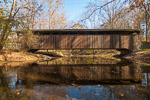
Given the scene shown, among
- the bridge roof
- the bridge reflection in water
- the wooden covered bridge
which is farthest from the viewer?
the wooden covered bridge

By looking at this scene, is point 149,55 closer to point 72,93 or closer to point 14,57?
point 72,93

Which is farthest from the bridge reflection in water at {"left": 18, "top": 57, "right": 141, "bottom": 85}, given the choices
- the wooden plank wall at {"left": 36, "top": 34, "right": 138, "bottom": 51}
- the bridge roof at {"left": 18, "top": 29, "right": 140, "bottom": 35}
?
the bridge roof at {"left": 18, "top": 29, "right": 140, "bottom": 35}

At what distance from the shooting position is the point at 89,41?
663 inches

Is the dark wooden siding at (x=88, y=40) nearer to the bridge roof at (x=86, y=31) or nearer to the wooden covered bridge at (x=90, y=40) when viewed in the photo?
the wooden covered bridge at (x=90, y=40)

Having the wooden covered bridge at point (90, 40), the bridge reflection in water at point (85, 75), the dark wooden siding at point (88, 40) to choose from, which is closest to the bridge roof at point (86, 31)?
the wooden covered bridge at point (90, 40)

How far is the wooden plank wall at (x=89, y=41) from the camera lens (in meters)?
16.7

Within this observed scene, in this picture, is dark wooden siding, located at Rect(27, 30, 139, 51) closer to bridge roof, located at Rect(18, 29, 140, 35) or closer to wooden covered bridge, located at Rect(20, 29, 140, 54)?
wooden covered bridge, located at Rect(20, 29, 140, 54)

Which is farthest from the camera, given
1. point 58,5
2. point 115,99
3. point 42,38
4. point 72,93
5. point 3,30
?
point 58,5

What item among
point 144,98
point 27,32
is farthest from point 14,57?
point 144,98

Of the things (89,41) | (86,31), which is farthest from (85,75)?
(86,31)

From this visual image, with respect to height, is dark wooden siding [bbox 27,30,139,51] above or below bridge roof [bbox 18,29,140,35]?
below

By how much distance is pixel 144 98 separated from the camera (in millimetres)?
2670

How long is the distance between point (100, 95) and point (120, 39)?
15346mm

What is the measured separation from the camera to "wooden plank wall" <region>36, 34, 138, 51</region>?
16672 millimetres
